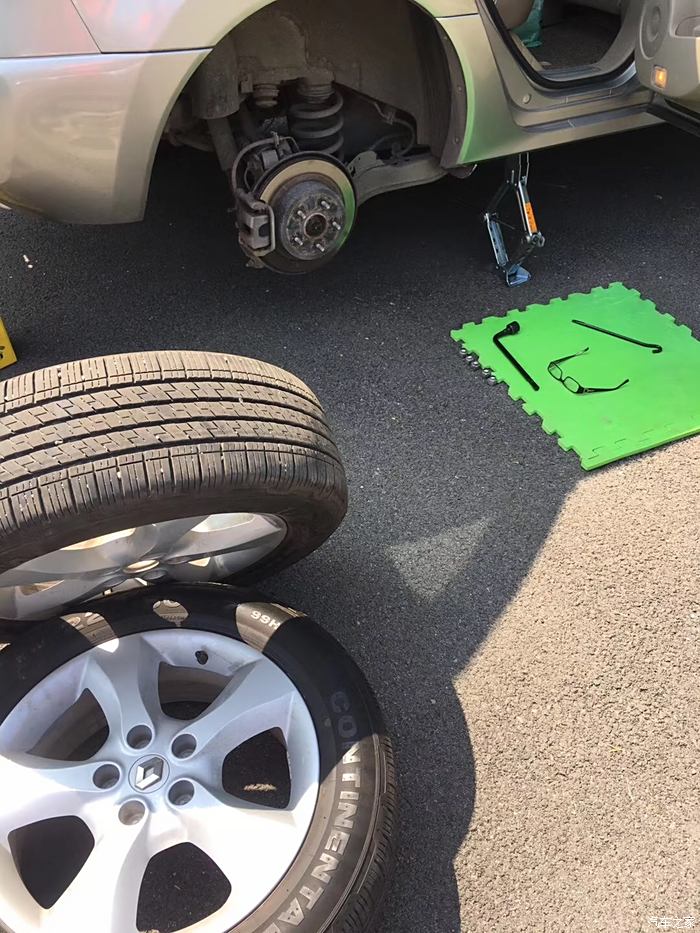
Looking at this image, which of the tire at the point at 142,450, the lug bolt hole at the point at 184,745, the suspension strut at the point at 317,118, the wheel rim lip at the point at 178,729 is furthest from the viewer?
the suspension strut at the point at 317,118

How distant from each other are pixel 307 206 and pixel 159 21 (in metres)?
0.69

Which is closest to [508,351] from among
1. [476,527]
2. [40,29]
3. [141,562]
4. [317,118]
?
[476,527]

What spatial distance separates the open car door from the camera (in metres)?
2.26

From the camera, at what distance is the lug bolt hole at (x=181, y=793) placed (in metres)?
1.32

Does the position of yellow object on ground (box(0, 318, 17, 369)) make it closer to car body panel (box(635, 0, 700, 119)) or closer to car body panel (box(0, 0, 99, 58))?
car body panel (box(0, 0, 99, 58))

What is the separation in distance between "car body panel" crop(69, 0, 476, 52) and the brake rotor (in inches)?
17.5

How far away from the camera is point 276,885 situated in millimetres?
1224

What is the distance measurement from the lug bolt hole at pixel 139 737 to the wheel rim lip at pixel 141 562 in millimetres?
320

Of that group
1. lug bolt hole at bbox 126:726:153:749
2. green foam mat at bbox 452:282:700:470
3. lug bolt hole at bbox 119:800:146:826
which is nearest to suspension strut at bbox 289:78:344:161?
green foam mat at bbox 452:282:700:470

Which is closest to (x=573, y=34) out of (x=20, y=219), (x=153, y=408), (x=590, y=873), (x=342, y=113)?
(x=342, y=113)

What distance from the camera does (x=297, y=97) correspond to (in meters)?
2.47

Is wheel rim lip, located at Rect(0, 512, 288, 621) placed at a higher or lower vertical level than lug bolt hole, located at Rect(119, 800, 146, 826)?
higher

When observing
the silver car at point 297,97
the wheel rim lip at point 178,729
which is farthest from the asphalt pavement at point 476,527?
the silver car at point 297,97

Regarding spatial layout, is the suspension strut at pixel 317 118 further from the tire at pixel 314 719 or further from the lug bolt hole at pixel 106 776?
the lug bolt hole at pixel 106 776
